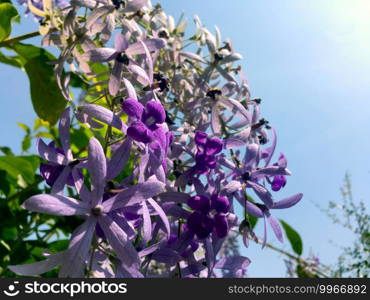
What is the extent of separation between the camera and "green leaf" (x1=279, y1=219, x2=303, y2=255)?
1.52m

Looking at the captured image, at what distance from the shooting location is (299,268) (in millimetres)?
1944

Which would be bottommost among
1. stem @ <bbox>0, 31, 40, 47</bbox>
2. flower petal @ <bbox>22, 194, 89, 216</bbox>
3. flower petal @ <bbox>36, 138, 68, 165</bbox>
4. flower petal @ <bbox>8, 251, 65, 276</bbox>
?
flower petal @ <bbox>8, 251, 65, 276</bbox>

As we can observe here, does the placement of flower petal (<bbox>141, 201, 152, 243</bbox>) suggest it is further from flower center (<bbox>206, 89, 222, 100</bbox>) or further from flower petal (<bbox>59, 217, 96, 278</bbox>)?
flower center (<bbox>206, 89, 222, 100</bbox>)

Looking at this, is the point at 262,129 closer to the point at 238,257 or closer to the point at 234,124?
the point at 234,124

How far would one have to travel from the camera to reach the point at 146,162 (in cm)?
56

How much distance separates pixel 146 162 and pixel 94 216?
87mm

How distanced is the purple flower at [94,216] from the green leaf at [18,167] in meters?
0.80

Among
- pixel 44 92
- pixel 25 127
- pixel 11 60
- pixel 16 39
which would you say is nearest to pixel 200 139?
pixel 44 92

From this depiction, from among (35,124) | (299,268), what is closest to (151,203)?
(35,124)

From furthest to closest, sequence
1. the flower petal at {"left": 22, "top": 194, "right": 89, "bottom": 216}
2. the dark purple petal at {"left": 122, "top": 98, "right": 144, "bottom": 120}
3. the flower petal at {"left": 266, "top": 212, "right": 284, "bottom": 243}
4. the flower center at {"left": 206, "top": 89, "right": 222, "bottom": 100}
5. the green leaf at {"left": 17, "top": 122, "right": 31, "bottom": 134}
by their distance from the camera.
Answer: the green leaf at {"left": 17, "top": 122, "right": 31, "bottom": 134}, the flower center at {"left": 206, "top": 89, "right": 222, "bottom": 100}, the flower petal at {"left": 266, "top": 212, "right": 284, "bottom": 243}, the dark purple petal at {"left": 122, "top": 98, "right": 144, "bottom": 120}, the flower petal at {"left": 22, "top": 194, "right": 89, "bottom": 216}

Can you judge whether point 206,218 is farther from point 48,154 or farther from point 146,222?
point 48,154

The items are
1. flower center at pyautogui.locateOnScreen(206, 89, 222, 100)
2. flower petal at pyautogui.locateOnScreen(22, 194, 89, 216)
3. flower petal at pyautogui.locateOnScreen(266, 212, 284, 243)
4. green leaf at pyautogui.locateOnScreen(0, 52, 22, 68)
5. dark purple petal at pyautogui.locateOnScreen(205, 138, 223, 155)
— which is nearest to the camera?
flower petal at pyautogui.locateOnScreen(22, 194, 89, 216)

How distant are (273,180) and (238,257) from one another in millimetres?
136

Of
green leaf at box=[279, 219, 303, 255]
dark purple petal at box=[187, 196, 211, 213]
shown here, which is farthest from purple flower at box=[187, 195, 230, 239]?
green leaf at box=[279, 219, 303, 255]
